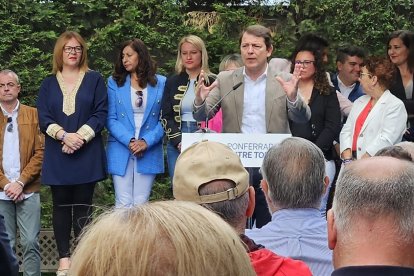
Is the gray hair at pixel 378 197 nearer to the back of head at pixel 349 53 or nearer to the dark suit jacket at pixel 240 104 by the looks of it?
the dark suit jacket at pixel 240 104

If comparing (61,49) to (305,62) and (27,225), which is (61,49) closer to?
(27,225)

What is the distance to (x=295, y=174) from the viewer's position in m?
3.35

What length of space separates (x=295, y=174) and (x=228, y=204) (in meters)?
0.55

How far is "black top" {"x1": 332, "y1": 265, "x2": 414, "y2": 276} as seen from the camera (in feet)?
5.96

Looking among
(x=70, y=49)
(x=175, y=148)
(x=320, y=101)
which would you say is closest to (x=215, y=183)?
(x=320, y=101)

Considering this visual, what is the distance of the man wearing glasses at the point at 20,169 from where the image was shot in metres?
6.49

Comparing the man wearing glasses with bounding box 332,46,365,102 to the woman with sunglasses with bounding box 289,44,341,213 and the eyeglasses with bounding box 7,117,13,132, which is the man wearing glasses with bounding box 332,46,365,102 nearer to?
the woman with sunglasses with bounding box 289,44,341,213

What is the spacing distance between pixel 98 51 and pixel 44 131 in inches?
88.7

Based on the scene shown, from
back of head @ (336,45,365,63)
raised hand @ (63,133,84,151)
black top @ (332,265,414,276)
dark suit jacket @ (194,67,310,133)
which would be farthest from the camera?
back of head @ (336,45,365,63)

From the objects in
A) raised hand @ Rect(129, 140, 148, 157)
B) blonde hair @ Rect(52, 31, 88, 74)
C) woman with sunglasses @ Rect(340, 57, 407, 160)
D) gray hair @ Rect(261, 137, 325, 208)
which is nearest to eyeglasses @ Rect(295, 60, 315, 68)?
woman with sunglasses @ Rect(340, 57, 407, 160)

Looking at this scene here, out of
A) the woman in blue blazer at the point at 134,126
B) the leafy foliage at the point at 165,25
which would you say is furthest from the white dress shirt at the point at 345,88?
the woman in blue blazer at the point at 134,126

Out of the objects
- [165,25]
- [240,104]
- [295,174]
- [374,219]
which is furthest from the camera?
[165,25]

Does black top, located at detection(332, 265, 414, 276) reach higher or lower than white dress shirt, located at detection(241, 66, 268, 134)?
lower

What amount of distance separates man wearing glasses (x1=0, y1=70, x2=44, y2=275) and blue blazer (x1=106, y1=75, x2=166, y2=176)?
644 mm
